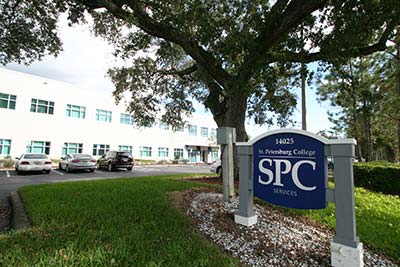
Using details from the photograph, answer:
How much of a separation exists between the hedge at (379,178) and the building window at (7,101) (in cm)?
2786

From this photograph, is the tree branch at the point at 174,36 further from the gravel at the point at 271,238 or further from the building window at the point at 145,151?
the building window at the point at 145,151

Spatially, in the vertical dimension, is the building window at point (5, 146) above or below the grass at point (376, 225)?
above

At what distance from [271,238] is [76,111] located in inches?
1062

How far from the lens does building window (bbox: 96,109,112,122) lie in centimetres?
2709

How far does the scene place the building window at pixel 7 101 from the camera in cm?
2039

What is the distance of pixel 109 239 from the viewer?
321cm

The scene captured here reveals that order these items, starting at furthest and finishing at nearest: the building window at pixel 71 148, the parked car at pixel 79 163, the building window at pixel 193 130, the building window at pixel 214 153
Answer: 1. the building window at pixel 214 153
2. the building window at pixel 193 130
3. the building window at pixel 71 148
4. the parked car at pixel 79 163

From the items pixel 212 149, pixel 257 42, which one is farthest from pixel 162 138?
pixel 257 42

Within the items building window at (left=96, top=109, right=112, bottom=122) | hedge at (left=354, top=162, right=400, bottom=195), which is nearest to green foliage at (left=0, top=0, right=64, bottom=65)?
hedge at (left=354, top=162, right=400, bottom=195)

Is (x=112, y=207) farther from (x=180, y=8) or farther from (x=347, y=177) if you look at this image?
(x=180, y=8)

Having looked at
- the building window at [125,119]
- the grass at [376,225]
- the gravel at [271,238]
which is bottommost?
the grass at [376,225]

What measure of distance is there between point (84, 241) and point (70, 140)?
979 inches

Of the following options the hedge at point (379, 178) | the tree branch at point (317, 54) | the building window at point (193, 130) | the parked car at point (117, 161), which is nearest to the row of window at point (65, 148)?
the parked car at point (117, 161)

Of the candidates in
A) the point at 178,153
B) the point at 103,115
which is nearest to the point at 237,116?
the point at 103,115
